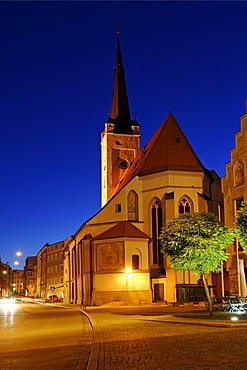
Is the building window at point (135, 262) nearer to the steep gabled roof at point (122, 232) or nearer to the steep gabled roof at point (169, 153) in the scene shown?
the steep gabled roof at point (122, 232)

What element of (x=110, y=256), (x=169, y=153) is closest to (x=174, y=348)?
(x=110, y=256)

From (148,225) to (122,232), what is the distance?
3.33m

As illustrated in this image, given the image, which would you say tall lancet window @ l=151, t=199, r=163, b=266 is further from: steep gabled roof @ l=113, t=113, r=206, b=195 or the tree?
the tree

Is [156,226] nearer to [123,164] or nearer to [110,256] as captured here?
[110,256]

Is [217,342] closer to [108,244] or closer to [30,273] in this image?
[108,244]

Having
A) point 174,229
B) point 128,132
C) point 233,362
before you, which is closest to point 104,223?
point 128,132

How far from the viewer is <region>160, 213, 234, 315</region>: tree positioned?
2431 cm

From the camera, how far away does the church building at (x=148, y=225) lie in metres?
46.2

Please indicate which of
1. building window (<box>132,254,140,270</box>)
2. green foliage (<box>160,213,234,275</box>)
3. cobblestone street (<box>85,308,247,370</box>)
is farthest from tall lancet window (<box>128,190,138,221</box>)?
cobblestone street (<box>85,308,247,370</box>)

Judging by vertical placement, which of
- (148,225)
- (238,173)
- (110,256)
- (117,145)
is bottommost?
(110,256)

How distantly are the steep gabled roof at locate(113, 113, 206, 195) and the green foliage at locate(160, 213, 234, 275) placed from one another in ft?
77.2

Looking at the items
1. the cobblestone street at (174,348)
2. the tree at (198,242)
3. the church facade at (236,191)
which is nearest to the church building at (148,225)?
the church facade at (236,191)

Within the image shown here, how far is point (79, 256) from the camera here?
188 ft

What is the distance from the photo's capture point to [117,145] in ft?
230
